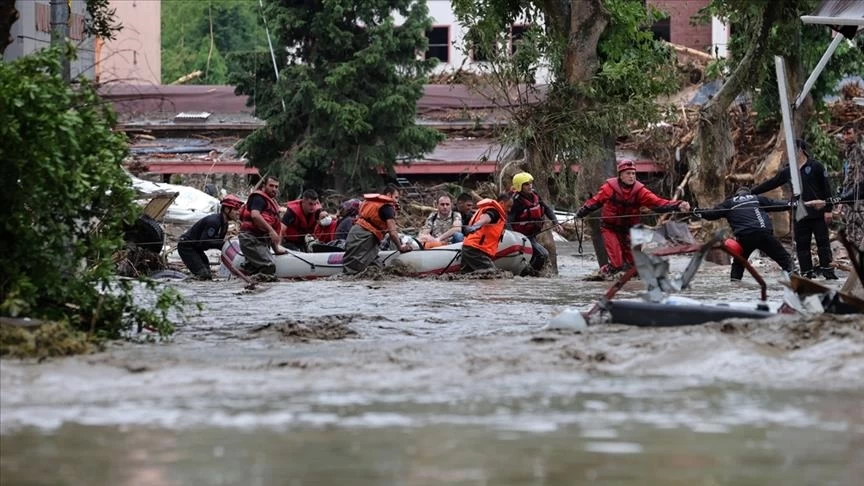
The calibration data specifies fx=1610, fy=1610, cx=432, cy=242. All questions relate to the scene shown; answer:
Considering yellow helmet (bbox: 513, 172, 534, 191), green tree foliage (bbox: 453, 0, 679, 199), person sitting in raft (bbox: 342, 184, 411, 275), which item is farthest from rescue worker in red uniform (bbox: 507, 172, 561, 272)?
person sitting in raft (bbox: 342, 184, 411, 275)

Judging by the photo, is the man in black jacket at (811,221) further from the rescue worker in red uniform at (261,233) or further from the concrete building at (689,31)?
the concrete building at (689,31)

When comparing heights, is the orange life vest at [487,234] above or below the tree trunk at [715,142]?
below

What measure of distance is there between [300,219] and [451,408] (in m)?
14.2

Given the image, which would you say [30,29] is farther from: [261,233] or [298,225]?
[261,233]

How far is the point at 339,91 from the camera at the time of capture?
3388cm

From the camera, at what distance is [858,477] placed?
24.2ft

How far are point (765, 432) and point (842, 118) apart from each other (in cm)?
2836

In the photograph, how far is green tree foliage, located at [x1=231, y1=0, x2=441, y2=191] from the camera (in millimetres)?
33531

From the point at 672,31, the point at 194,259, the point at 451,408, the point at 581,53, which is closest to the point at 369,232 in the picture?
the point at 194,259

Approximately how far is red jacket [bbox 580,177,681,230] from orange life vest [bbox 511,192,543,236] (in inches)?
98.1

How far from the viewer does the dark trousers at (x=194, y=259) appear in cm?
2330

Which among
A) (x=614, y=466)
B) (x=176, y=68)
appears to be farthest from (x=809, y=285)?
(x=176, y=68)

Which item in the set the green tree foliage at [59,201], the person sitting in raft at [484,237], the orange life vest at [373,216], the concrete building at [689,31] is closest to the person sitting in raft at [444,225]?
the person sitting in raft at [484,237]

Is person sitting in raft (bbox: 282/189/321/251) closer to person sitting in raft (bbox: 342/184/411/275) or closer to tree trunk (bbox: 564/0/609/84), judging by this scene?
person sitting in raft (bbox: 342/184/411/275)
